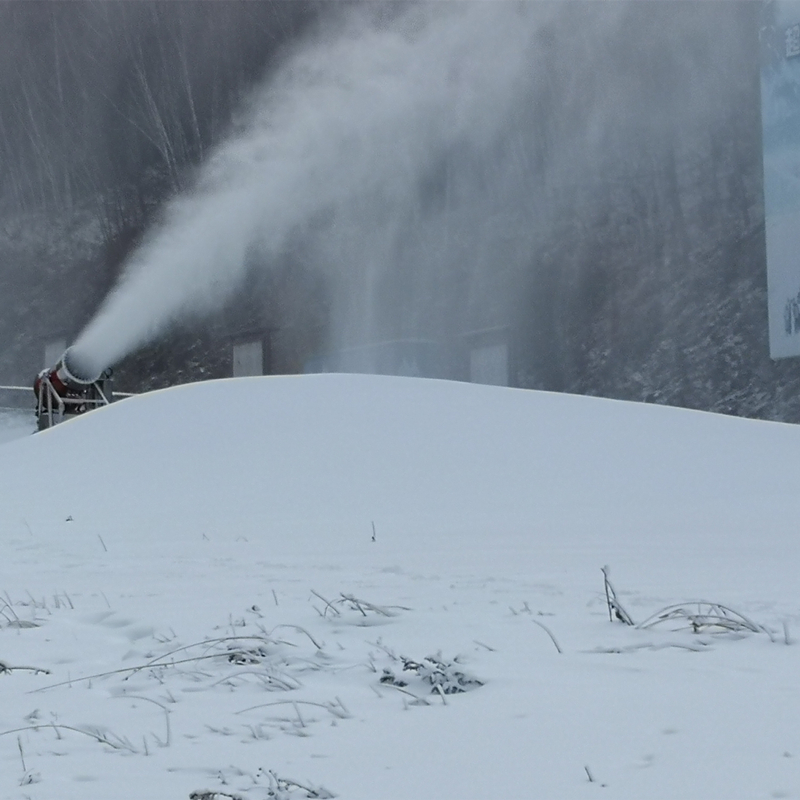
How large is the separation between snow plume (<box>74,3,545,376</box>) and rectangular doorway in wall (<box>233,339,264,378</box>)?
2.97ft

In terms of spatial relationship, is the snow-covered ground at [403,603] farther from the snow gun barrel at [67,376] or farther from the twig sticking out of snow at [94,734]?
the snow gun barrel at [67,376]

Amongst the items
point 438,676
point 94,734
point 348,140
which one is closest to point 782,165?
point 348,140

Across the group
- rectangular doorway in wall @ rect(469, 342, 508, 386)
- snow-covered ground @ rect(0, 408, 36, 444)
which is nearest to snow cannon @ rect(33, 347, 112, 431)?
rectangular doorway in wall @ rect(469, 342, 508, 386)

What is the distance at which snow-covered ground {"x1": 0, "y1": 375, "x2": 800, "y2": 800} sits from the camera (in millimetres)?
1414

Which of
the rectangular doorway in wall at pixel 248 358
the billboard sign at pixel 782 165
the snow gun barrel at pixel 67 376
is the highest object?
the billboard sign at pixel 782 165

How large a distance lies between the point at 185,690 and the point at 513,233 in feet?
42.4

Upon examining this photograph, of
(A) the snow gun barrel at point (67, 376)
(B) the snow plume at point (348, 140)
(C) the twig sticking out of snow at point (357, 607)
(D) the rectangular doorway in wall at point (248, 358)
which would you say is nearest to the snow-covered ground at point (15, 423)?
(B) the snow plume at point (348, 140)

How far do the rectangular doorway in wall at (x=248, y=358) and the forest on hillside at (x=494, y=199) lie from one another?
0.36m

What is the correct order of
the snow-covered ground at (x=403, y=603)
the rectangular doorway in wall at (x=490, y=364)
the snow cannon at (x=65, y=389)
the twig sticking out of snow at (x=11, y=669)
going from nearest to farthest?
the snow-covered ground at (x=403, y=603), the twig sticking out of snow at (x=11, y=669), the snow cannon at (x=65, y=389), the rectangular doorway in wall at (x=490, y=364)

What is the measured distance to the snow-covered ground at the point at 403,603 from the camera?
1.41 metres

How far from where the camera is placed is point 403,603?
2674 millimetres

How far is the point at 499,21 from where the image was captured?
14406 mm

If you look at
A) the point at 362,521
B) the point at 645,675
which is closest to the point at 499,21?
the point at 362,521

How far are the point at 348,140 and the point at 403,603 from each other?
535 inches
